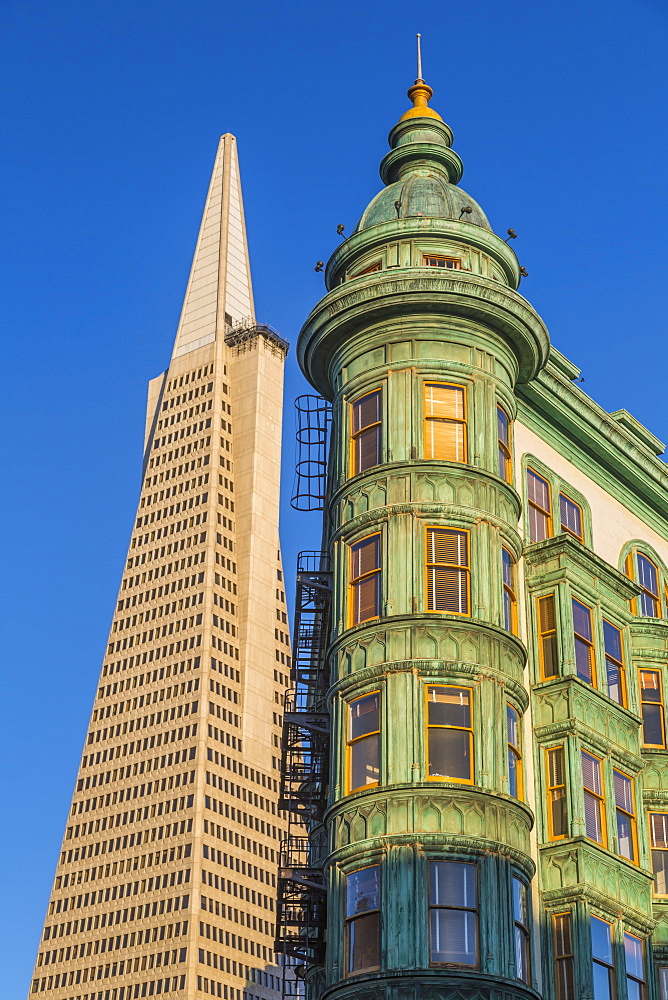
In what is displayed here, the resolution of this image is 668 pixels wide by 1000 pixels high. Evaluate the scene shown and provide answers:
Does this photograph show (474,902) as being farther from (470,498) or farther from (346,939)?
(470,498)

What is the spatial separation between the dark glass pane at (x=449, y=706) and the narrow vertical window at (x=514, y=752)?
4.45 feet

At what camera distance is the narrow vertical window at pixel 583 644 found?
38.5 meters

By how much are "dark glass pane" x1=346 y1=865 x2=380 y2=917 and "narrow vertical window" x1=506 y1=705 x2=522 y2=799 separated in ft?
13.2

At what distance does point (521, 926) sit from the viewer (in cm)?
3206

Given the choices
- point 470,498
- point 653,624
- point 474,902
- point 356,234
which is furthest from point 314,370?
point 474,902

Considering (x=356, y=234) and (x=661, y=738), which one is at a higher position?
(x=356, y=234)

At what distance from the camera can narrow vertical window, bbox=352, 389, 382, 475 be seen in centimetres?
3700

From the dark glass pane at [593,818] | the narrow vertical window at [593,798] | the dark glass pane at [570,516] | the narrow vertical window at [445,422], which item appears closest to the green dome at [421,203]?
the narrow vertical window at [445,422]

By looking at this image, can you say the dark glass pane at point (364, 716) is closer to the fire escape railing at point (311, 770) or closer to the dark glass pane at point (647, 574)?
the fire escape railing at point (311, 770)

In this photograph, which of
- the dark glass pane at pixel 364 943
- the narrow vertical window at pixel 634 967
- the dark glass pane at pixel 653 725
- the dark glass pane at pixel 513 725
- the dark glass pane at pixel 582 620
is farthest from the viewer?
the dark glass pane at pixel 653 725

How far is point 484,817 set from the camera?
31.7 metres

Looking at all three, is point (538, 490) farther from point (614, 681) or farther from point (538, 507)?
point (614, 681)

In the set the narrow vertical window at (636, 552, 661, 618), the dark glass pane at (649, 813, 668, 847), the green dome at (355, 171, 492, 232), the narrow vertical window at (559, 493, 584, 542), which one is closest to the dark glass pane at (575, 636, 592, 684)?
the narrow vertical window at (559, 493, 584, 542)

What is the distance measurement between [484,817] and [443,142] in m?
23.3
